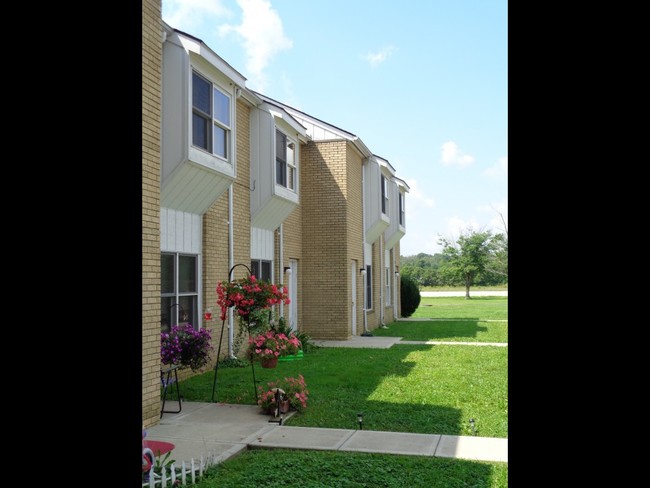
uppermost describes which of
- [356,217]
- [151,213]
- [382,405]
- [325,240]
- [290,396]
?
[356,217]

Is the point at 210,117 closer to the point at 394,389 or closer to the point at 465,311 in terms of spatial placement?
the point at 394,389

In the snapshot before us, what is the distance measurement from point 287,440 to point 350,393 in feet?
10.3

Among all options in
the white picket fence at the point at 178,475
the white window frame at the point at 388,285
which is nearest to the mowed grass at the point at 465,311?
the white window frame at the point at 388,285

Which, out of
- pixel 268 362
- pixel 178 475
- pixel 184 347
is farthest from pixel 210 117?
pixel 178 475

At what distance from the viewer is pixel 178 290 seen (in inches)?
437

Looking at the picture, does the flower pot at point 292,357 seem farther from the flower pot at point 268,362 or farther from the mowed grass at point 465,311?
the mowed grass at point 465,311

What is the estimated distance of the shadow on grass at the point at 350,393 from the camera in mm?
7840

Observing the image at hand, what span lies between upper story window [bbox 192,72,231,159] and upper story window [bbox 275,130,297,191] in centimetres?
328

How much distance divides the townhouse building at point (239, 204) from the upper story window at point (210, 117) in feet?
0.08

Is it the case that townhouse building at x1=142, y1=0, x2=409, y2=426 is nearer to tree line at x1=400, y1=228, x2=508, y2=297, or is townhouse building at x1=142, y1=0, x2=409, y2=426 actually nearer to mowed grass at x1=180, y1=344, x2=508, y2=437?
mowed grass at x1=180, y1=344, x2=508, y2=437

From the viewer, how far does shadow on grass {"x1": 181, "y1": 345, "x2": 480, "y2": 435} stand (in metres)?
7.84
